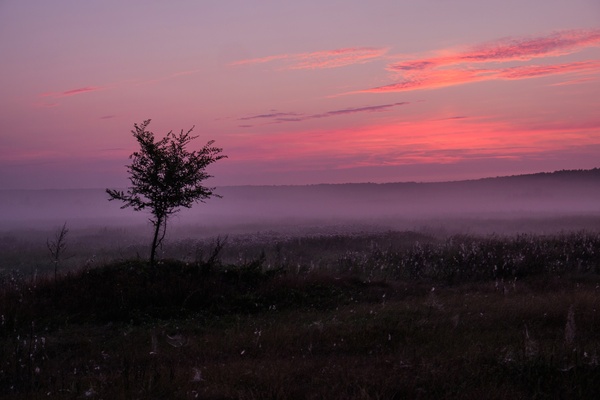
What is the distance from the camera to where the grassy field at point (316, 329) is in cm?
735

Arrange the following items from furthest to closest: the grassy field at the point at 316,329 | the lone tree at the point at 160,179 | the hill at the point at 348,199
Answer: the hill at the point at 348,199 → the lone tree at the point at 160,179 → the grassy field at the point at 316,329

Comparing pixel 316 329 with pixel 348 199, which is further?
pixel 348 199

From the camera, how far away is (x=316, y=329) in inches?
421

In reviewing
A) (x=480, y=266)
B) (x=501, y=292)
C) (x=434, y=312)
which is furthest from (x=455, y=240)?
(x=434, y=312)

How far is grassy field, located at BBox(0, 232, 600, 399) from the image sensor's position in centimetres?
735

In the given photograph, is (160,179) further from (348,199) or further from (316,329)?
(348,199)

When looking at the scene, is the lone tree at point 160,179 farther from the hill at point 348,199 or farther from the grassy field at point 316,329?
the hill at point 348,199

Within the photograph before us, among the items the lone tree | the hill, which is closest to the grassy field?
the lone tree

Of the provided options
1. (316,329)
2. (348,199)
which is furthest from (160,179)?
(348,199)

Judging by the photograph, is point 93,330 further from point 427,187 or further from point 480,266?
point 427,187

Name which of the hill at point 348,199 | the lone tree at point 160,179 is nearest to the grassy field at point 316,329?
the lone tree at point 160,179

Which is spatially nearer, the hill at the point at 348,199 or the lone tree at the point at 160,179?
the lone tree at the point at 160,179

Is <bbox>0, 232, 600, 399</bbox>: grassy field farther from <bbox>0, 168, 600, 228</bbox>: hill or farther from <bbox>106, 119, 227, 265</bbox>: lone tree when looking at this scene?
<bbox>0, 168, 600, 228</bbox>: hill

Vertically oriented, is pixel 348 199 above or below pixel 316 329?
above
